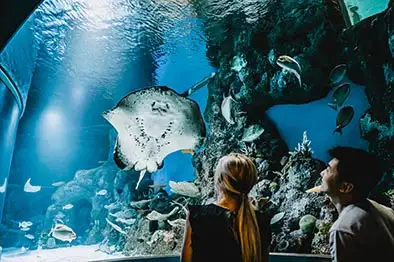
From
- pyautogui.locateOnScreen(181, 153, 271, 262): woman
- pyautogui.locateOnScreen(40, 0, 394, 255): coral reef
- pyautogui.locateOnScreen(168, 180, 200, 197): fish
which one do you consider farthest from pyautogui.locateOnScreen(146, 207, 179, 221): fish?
pyautogui.locateOnScreen(181, 153, 271, 262): woman

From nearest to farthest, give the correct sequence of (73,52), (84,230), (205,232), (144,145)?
1. (205,232)
2. (144,145)
3. (73,52)
4. (84,230)

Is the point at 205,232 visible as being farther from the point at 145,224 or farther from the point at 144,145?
the point at 145,224

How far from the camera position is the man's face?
1686mm

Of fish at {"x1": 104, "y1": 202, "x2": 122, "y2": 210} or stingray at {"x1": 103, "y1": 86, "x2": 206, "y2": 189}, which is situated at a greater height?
stingray at {"x1": 103, "y1": 86, "x2": 206, "y2": 189}

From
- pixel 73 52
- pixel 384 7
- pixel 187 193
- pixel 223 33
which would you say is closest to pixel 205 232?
pixel 187 193

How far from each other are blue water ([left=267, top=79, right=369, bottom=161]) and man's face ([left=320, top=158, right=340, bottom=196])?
6.08m

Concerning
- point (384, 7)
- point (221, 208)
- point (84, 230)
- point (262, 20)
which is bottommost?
point (84, 230)

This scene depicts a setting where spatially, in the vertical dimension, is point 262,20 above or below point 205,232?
above

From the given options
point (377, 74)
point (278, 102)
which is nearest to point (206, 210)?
point (377, 74)

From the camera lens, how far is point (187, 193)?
8906 millimetres

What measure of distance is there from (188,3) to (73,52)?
635 cm

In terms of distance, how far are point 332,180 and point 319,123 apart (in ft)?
22.6

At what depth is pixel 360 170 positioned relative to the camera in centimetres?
166

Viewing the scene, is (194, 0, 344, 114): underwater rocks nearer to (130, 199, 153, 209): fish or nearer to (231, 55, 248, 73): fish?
(231, 55, 248, 73): fish
